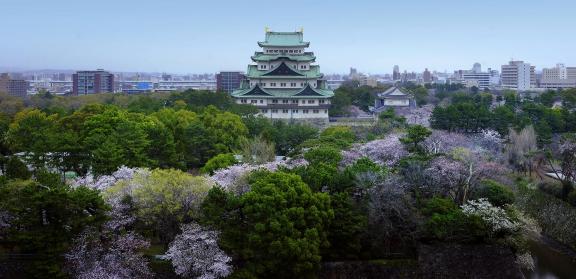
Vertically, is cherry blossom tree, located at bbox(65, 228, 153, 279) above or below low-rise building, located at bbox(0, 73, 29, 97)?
below

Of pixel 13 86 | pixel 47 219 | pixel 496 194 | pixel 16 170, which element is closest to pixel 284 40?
pixel 496 194

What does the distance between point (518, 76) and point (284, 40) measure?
84710mm

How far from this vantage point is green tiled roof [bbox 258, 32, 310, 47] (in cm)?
4744

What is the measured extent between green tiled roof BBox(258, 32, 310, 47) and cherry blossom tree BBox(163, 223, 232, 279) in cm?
3150

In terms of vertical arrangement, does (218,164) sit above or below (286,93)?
below

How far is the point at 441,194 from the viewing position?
21234 mm

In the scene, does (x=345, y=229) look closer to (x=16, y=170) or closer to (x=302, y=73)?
(x=16, y=170)

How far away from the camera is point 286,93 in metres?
45.9

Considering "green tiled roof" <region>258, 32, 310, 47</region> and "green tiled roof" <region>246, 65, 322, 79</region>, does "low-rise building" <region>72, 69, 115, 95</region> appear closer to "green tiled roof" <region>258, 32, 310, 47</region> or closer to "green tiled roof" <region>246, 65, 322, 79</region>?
"green tiled roof" <region>246, 65, 322, 79</region>

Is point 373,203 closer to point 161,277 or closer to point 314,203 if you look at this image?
point 314,203

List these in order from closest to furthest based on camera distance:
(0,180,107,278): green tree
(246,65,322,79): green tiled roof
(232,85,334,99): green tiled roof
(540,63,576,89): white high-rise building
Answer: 1. (0,180,107,278): green tree
2. (232,85,334,99): green tiled roof
3. (246,65,322,79): green tiled roof
4. (540,63,576,89): white high-rise building

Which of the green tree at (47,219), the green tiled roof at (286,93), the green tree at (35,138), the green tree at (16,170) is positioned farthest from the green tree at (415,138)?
the green tiled roof at (286,93)

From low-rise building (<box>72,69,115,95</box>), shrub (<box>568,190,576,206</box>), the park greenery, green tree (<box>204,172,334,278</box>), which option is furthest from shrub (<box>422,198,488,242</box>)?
low-rise building (<box>72,69,115,95</box>)

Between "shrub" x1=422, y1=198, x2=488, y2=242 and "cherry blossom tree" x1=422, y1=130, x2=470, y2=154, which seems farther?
"cherry blossom tree" x1=422, y1=130, x2=470, y2=154
